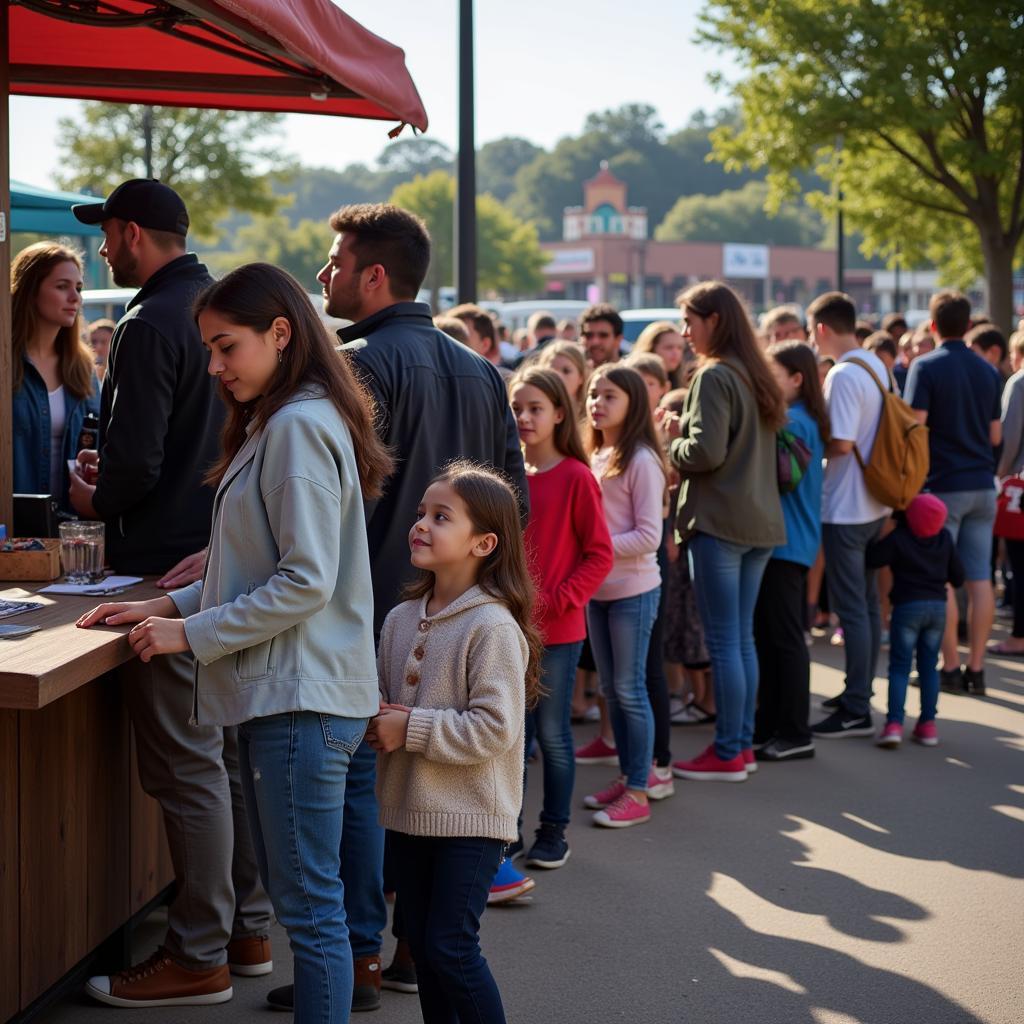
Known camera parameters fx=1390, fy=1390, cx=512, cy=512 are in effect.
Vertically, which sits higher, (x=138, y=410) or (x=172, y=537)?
(x=138, y=410)

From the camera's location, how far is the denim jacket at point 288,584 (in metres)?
2.98

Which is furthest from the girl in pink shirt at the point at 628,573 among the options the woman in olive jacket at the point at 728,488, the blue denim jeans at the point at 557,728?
the blue denim jeans at the point at 557,728

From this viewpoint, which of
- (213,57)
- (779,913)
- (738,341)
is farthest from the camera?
(738,341)

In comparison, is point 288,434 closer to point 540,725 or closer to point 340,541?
point 340,541

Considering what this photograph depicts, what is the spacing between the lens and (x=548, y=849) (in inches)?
208

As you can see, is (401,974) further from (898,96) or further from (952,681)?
(898,96)

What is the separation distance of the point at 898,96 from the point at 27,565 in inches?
646

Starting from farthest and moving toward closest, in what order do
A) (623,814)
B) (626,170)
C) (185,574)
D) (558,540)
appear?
(626,170)
(623,814)
(558,540)
(185,574)

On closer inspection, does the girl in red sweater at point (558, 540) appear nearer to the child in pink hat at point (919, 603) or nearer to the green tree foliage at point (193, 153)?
the child in pink hat at point (919, 603)

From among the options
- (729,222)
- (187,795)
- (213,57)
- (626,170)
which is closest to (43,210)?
(213,57)

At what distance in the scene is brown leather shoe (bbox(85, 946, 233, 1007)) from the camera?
13.0 feet

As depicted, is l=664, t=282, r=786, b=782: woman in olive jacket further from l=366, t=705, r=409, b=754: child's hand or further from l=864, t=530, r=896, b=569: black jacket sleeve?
l=366, t=705, r=409, b=754: child's hand

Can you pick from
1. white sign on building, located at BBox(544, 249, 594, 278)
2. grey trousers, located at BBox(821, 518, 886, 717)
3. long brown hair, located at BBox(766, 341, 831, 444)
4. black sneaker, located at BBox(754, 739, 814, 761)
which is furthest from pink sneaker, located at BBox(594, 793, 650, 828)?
white sign on building, located at BBox(544, 249, 594, 278)

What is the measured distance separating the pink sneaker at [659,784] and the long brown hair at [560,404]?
1.71 meters
